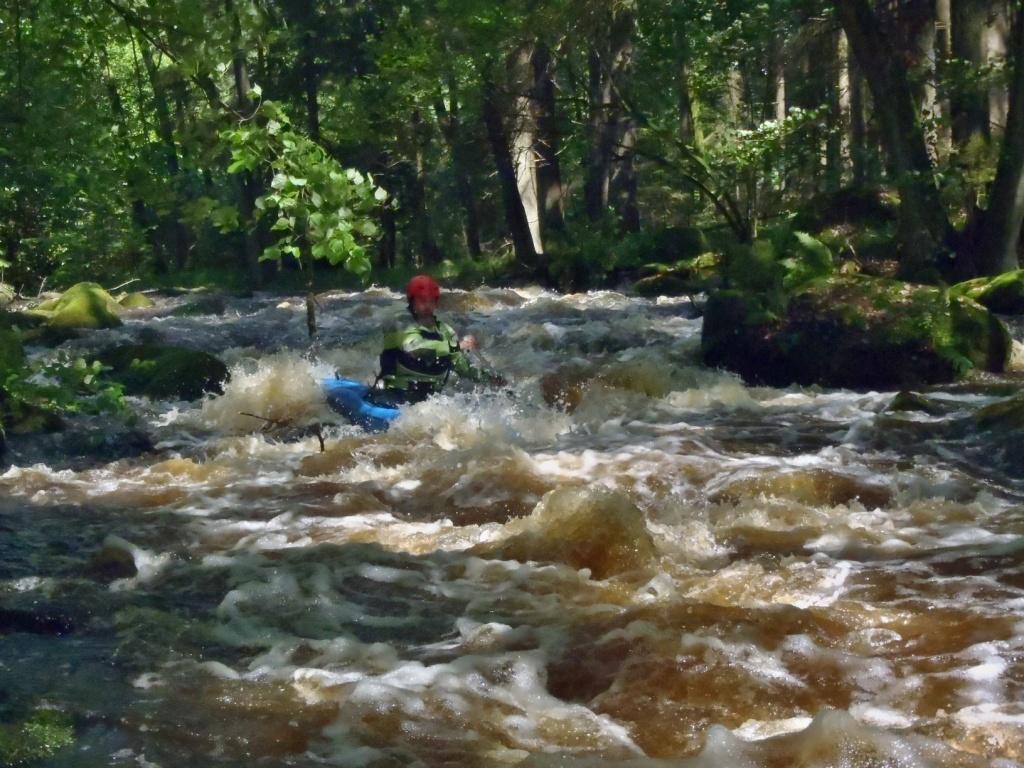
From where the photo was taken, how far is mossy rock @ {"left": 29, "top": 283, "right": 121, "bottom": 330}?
17.5 meters

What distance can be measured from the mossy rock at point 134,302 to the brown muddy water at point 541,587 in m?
12.7

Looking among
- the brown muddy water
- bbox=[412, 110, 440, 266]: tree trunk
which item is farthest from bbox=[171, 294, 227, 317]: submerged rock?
the brown muddy water

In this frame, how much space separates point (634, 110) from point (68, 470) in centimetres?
1053

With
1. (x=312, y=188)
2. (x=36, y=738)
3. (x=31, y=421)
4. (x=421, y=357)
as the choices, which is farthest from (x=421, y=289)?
(x=36, y=738)

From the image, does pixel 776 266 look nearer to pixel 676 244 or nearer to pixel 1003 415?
pixel 1003 415

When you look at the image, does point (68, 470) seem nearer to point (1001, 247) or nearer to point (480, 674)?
point (480, 674)

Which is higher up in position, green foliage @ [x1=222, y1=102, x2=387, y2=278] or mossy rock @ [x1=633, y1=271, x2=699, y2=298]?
green foliage @ [x1=222, y1=102, x2=387, y2=278]

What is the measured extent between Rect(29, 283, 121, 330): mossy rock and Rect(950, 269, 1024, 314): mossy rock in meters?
11.4

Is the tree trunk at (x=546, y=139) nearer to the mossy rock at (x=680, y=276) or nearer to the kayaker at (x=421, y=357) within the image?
the mossy rock at (x=680, y=276)

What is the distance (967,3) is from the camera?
15.7m

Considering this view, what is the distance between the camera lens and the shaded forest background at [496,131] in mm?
5434

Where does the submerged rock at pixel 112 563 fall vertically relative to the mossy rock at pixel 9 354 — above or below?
below

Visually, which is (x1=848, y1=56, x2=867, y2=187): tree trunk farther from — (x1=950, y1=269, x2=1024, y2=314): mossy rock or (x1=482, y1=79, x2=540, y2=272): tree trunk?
(x1=950, y1=269, x2=1024, y2=314): mossy rock

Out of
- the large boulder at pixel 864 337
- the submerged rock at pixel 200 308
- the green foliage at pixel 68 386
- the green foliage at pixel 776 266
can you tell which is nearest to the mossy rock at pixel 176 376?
the green foliage at pixel 68 386
